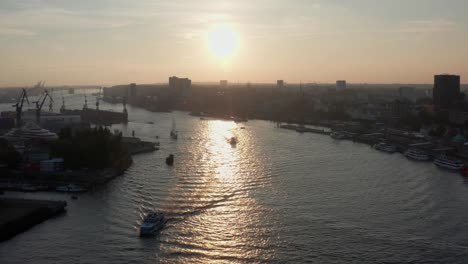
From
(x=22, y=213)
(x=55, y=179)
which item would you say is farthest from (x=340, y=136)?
(x=22, y=213)

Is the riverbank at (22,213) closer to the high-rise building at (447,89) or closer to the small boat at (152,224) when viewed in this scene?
the small boat at (152,224)

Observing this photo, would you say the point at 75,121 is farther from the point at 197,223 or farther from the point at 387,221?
the point at 387,221

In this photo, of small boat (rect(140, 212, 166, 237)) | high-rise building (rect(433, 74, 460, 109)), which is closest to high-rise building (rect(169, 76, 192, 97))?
high-rise building (rect(433, 74, 460, 109))

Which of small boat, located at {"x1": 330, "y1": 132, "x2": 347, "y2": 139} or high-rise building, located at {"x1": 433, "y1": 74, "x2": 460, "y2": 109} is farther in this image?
high-rise building, located at {"x1": 433, "y1": 74, "x2": 460, "y2": 109}

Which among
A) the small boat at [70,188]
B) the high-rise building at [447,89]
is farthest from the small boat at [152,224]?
the high-rise building at [447,89]

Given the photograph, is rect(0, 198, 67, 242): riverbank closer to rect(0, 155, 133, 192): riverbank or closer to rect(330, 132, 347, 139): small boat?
rect(0, 155, 133, 192): riverbank

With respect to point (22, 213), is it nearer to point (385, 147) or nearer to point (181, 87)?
Result: point (385, 147)

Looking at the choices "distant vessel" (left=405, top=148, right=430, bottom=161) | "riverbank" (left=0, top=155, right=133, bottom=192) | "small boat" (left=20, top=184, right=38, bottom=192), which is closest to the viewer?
"small boat" (left=20, top=184, right=38, bottom=192)
